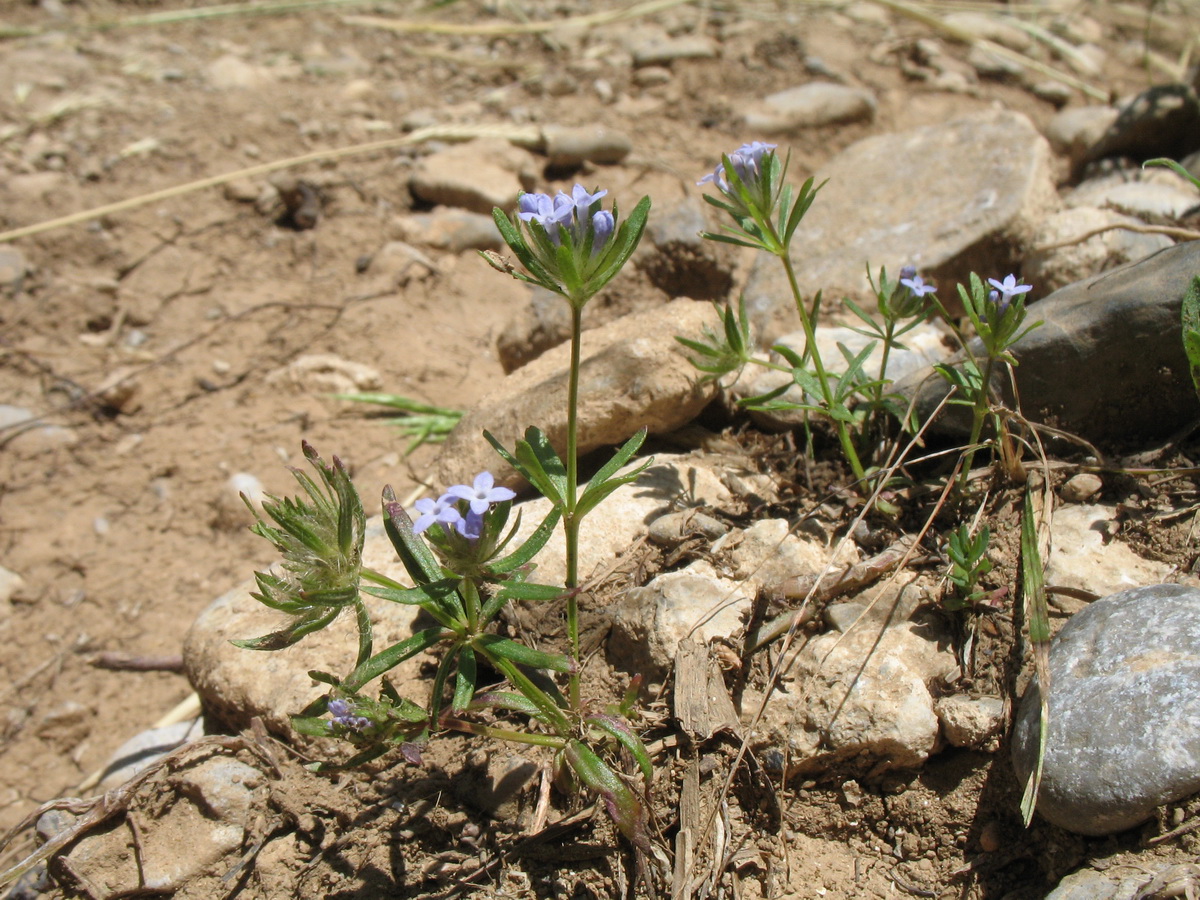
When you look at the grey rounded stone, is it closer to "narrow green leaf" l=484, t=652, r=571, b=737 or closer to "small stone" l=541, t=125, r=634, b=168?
"narrow green leaf" l=484, t=652, r=571, b=737

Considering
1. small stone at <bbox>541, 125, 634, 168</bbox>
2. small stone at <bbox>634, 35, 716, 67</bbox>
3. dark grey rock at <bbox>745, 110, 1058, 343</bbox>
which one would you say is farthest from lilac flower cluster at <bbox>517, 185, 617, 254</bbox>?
small stone at <bbox>634, 35, 716, 67</bbox>

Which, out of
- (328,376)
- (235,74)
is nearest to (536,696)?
(328,376)

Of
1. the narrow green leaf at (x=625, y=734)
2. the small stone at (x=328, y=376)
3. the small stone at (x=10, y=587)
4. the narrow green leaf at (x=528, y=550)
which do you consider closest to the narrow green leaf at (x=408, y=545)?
the narrow green leaf at (x=528, y=550)

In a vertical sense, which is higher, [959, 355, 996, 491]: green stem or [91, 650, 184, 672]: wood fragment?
[959, 355, 996, 491]: green stem

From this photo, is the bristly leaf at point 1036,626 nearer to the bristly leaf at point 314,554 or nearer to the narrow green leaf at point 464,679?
the narrow green leaf at point 464,679

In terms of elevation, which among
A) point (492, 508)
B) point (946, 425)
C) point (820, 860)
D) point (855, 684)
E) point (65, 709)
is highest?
point (492, 508)

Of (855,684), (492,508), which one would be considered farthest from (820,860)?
(492,508)

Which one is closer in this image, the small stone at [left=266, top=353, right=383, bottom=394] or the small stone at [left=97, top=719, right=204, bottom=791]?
the small stone at [left=97, top=719, right=204, bottom=791]

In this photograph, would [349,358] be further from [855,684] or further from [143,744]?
[855,684]
